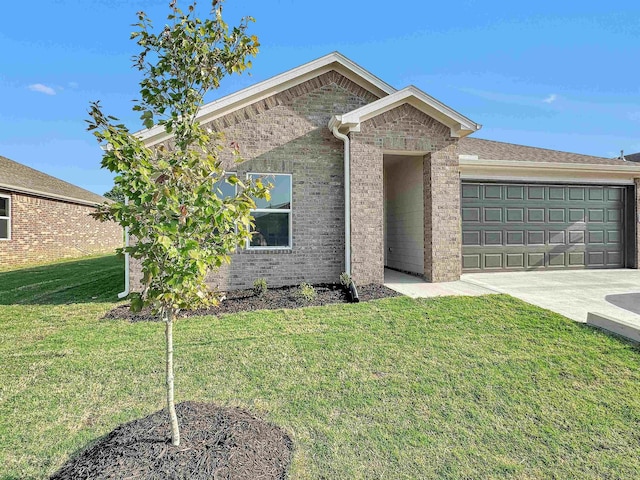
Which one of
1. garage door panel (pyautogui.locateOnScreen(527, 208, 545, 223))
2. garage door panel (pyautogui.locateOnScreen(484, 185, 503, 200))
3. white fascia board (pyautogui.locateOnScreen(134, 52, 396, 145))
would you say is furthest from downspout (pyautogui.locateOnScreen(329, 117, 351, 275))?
garage door panel (pyautogui.locateOnScreen(527, 208, 545, 223))

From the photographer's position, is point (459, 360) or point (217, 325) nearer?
point (459, 360)

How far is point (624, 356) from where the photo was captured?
182 inches

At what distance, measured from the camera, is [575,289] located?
7.96 m

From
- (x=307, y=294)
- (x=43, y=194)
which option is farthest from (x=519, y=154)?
(x=43, y=194)

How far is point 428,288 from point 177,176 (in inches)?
269

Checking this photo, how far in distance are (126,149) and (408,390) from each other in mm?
3557

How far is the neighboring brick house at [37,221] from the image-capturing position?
15711 millimetres

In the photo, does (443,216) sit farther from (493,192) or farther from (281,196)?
(281,196)

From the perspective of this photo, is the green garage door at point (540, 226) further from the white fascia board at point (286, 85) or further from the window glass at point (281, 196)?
the window glass at point (281, 196)

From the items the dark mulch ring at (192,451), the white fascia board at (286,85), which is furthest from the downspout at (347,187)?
the dark mulch ring at (192,451)

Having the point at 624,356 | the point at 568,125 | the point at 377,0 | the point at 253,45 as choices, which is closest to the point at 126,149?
the point at 253,45

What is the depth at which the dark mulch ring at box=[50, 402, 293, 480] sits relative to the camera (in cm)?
238

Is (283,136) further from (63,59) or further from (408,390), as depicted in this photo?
(63,59)

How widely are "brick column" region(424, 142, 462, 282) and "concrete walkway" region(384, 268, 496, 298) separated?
374 millimetres
